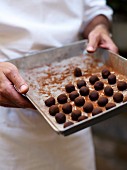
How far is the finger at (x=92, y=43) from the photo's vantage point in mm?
962

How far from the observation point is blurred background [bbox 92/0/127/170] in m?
1.90

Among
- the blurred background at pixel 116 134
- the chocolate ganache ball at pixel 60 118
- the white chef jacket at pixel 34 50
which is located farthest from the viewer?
the blurred background at pixel 116 134

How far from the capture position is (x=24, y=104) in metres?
0.80

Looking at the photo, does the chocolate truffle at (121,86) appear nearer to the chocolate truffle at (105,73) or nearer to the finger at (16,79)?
the chocolate truffle at (105,73)

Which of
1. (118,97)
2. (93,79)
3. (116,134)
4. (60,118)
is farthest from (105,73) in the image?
(116,134)

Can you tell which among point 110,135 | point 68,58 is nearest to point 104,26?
point 68,58

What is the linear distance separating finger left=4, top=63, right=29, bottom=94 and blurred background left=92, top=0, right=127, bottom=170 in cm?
121

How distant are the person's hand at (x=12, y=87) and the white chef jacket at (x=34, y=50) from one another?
0.17 meters

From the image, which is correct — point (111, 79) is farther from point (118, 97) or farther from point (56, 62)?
point (56, 62)

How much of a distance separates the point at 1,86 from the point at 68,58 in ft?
1.04

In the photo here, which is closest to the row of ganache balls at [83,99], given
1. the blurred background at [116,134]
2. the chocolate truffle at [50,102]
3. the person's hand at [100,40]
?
the chocolate truffle at [50,102]

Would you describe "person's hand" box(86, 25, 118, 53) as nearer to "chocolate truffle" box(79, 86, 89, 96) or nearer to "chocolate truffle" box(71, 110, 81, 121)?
"chocolate truffle" box(79, 86, 89, 96)

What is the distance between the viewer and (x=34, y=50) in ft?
3.28

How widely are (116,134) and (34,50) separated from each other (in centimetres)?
123
